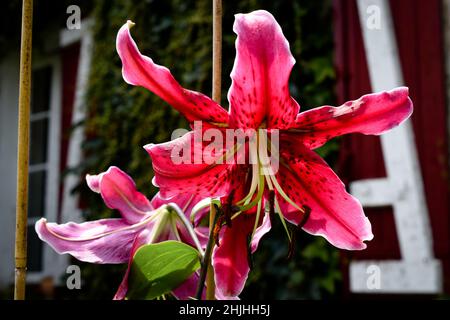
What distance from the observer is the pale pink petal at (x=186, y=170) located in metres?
0.43

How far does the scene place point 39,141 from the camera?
4.71m

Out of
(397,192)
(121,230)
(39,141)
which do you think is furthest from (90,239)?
(39,141)

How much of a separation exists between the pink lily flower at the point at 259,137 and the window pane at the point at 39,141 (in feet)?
14.5

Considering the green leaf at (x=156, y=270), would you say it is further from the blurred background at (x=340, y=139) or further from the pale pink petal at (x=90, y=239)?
the blurred background at (x=340, y=139)

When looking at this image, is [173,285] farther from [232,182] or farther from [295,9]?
[295,9]

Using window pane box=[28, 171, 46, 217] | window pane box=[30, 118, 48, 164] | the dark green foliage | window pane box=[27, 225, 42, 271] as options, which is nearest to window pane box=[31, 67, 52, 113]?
window pane box=[30, 118, 48, 164]

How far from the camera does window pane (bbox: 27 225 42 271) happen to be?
4.58 meters

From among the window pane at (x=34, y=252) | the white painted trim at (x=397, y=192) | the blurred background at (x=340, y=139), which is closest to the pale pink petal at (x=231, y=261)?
the blurred background at (x=340, y=139)

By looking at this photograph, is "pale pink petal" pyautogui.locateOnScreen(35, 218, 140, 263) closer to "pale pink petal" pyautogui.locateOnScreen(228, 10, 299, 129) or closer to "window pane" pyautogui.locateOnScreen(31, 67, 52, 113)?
"pale pink petal" pyautogui.locateOnScreen(228, 10, 299, 129)

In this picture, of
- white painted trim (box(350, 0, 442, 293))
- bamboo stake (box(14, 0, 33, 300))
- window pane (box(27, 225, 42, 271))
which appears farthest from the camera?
window pane (box(27, 225, 42, 271))

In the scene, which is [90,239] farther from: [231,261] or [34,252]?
[34,252]

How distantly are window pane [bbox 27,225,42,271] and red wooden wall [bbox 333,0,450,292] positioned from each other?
268cm

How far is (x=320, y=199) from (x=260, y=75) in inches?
4.0
